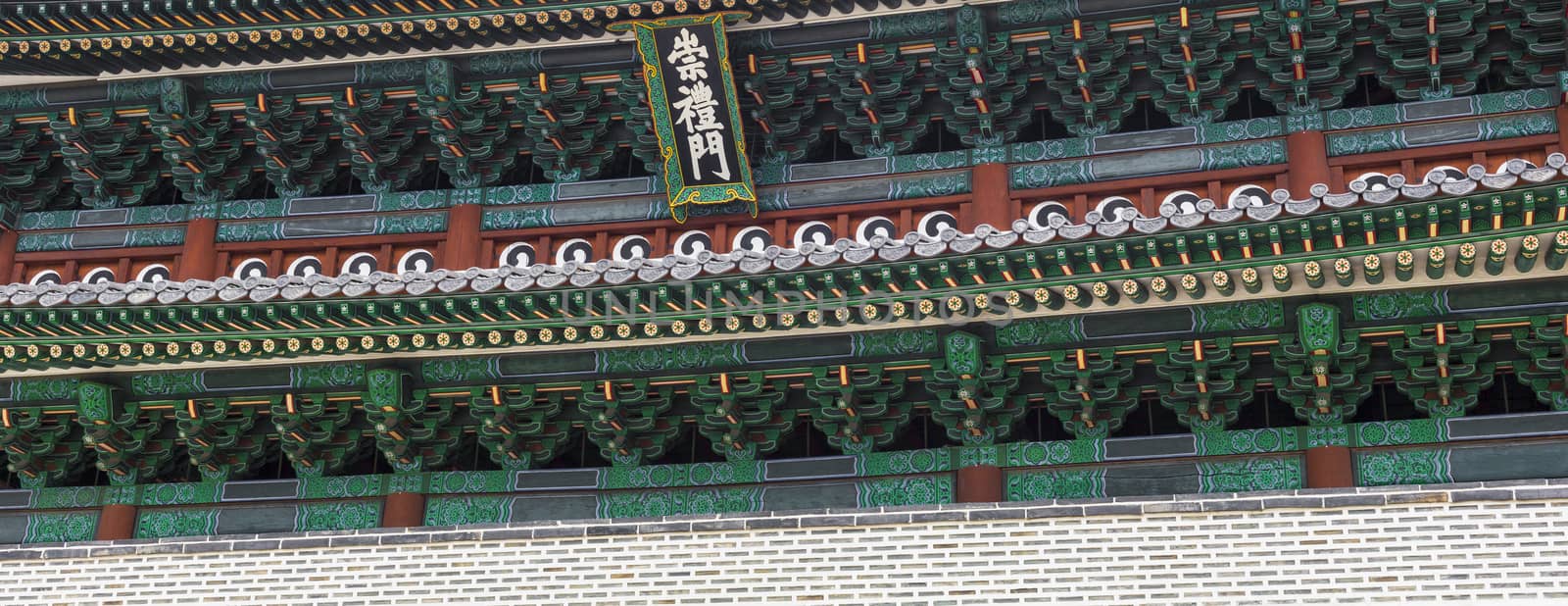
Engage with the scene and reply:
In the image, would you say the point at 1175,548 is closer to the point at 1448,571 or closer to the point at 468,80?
the point at 1448,571

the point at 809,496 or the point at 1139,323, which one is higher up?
the point at 1139,323

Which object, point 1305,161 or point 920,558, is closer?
point 920,558

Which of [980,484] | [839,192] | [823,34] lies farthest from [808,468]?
[823,34]

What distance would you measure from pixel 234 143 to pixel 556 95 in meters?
3.03

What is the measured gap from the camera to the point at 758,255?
40.5 ft

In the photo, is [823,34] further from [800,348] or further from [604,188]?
[800,348]

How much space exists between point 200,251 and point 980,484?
699cm

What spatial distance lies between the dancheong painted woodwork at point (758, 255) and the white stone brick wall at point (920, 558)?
1.04 metres

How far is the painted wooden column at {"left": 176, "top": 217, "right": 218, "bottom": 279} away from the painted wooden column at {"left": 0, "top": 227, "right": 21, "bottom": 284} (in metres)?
1.51

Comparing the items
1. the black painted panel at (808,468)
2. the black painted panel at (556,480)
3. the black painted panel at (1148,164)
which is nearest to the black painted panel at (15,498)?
the black painted panel at (556,480)

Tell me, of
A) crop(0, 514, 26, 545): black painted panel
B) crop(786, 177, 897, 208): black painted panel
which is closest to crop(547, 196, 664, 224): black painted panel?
crop(786, 177, 897, 208): black painted panel

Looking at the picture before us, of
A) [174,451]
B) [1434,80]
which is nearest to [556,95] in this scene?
[174,451]

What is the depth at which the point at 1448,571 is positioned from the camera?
453 inches

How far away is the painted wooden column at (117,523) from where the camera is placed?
15.1 meters
